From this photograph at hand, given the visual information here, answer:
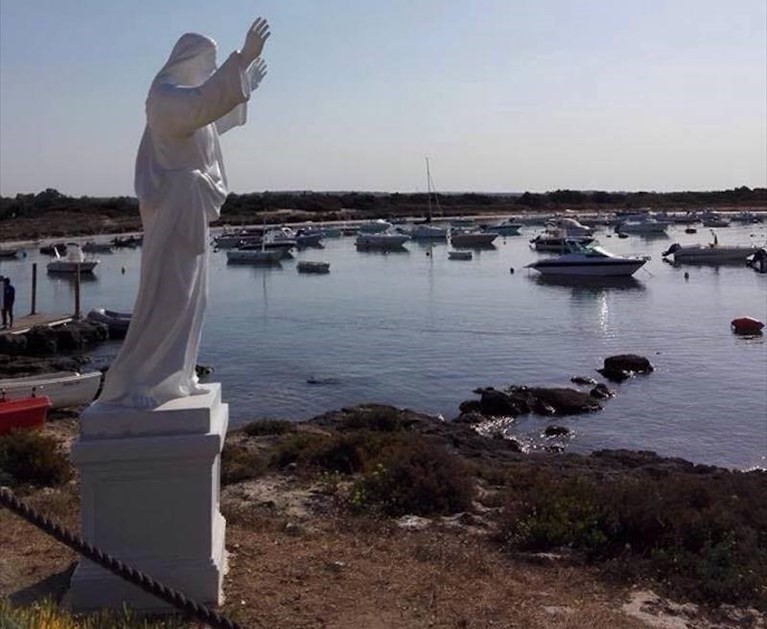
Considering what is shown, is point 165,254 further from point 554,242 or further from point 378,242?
point 378,242

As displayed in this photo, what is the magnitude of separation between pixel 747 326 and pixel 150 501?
2822 cm

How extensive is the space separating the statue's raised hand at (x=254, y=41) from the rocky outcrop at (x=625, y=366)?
19499 mm

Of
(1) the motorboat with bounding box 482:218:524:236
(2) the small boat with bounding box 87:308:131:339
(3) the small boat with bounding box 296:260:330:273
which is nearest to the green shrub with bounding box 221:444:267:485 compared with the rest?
(2) the small boat with bounding box 87:308:131:339

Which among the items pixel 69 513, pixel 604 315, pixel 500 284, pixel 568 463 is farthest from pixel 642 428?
pixel 500 284

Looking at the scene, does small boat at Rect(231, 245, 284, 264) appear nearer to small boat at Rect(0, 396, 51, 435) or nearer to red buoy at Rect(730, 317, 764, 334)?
red buoy at Rect(730, 317, 764, 334)

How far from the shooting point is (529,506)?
782cm

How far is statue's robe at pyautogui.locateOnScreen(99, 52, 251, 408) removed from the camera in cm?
588

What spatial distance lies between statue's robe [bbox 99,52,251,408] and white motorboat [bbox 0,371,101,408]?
11588 mm

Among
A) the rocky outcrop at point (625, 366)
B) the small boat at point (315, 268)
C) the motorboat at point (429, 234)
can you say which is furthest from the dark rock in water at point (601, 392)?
the motorboat at point (429, 234)

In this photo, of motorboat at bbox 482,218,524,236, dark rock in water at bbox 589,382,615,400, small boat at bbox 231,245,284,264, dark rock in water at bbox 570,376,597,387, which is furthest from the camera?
motorboat at bbox 482,218,524,236

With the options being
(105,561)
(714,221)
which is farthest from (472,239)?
(105,561)

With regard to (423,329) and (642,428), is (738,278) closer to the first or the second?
(423,329)

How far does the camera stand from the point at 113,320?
103 feet

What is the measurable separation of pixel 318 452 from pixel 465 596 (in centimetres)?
477
